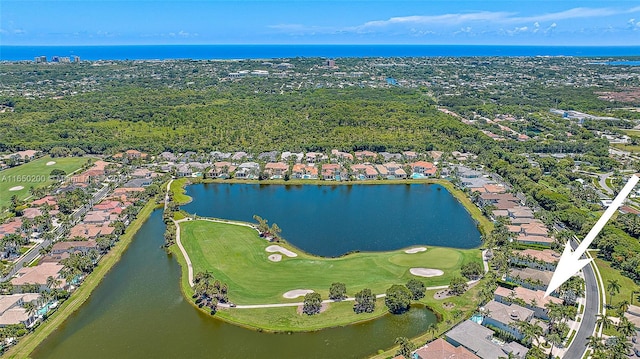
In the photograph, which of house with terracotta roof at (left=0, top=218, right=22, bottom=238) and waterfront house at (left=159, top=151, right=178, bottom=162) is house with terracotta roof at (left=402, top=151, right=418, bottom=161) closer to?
waterfront house at (left=159, top=151, right=178, bottom=162)

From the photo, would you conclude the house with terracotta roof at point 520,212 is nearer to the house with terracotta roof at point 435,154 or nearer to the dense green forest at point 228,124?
the house with terracotta roof at point 435,154

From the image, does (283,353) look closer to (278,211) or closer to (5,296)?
(5,296)

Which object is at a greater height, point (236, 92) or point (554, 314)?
point (236, 92)

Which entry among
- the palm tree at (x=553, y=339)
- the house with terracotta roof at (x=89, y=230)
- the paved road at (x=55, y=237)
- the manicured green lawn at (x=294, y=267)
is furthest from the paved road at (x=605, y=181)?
the paved road at (x=55, y=237)

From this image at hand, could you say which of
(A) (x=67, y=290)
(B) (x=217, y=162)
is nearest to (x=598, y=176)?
(B) (x=217, y=162)

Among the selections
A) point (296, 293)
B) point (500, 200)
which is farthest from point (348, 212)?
point (296, 293)
